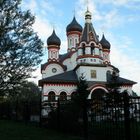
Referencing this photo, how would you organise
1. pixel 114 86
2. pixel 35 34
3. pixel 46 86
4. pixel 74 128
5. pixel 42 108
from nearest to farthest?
1. pixel 74 128
2. pixel 42 108
3. pixel 35 34
4. pixel 114 86
5. pixel 46 86

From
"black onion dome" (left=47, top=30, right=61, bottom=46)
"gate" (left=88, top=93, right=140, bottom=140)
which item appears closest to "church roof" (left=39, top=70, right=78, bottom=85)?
"black onion dome" (left=47, top=30, right=61, bottom=46)

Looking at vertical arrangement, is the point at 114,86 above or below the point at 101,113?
above

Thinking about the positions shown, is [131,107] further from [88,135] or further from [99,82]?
[99,82]

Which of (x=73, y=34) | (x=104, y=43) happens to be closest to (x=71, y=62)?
(x=73, y=34)

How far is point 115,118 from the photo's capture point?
25.6ft

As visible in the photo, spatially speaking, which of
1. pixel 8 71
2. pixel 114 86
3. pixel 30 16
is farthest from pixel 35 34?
pixel 114 86

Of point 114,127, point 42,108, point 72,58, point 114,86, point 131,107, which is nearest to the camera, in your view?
point 131,107

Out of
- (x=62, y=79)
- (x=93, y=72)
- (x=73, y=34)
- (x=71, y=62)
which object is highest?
(x=73, y=34)

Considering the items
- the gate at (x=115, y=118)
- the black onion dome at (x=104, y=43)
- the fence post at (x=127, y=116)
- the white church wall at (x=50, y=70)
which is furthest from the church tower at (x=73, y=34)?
the fence post at (x=127, y=116)

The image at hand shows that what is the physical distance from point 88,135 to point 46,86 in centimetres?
2379

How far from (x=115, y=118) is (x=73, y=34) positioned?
117 ft

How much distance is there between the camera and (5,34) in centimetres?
1645

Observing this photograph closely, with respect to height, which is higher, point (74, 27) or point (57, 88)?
point (74, 27)

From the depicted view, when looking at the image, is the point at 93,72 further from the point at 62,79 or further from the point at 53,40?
the point at 53,40
